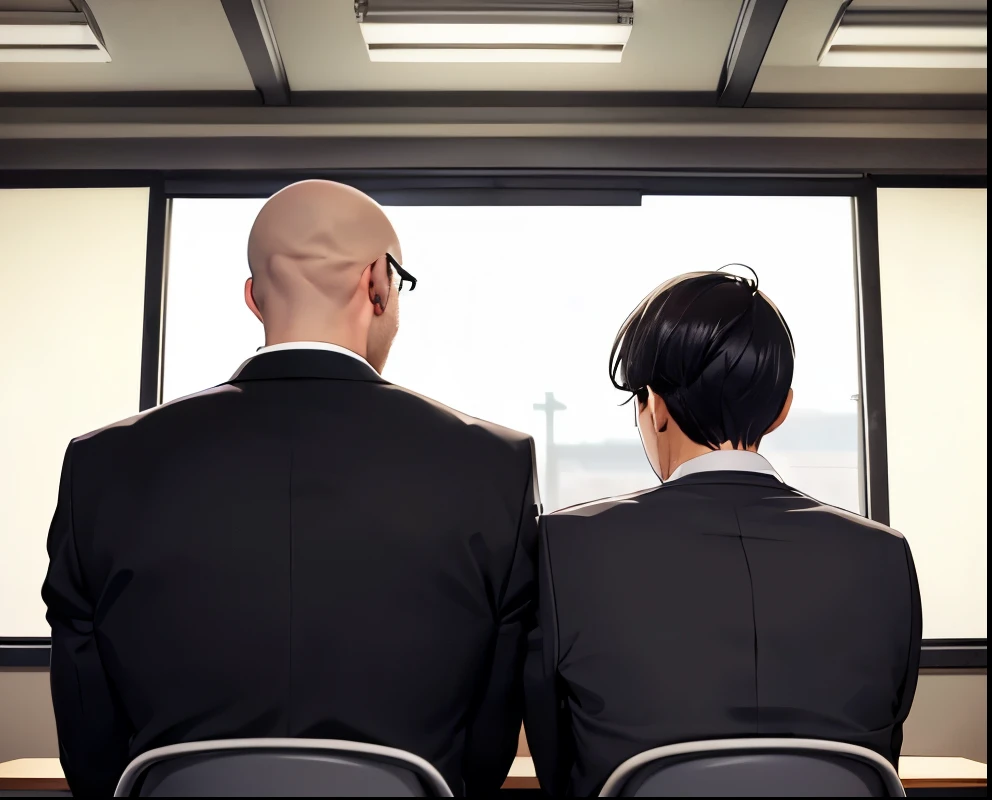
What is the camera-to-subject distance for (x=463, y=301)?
2.47 meters

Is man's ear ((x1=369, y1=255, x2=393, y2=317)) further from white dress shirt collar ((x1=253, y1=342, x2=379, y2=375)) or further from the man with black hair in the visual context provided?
the man with black hair

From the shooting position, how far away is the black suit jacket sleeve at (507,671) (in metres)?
0.94

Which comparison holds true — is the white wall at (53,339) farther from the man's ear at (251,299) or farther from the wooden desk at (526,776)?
the man's ear at (251,299)

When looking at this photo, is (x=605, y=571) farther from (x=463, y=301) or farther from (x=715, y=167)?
(x=715, y=167)

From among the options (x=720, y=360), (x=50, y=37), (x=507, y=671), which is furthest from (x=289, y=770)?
(x=50, y=37)

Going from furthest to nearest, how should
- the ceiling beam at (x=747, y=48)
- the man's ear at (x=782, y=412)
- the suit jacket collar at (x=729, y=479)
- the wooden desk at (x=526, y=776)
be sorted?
the ceiling beam at (x=747, y=48) < the wooden desk at (x=526, y=776) < the man's ear at (x=782, y=412) < the suit jacket collar at (x=729, y=479)

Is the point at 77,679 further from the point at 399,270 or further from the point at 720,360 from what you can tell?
the point at 720,360

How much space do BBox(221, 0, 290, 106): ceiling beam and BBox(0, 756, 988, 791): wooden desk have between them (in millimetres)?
2053

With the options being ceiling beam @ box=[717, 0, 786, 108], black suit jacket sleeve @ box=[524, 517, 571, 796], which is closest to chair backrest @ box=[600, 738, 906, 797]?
black suit jacket sleeve @ box=[524, 517, 571, 796]

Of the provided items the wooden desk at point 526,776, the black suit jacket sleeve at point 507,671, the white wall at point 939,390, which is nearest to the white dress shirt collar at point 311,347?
the black suit jacket sleeve at point 507,671

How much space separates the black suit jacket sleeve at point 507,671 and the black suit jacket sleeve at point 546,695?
2 centimetres

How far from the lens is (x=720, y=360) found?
40.4 inches

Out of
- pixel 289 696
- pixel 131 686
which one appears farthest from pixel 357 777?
pixel 131 686

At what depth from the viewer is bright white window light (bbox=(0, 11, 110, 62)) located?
2076 mm
